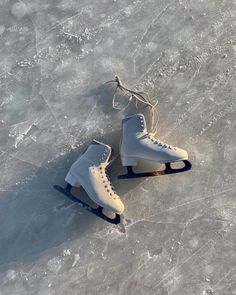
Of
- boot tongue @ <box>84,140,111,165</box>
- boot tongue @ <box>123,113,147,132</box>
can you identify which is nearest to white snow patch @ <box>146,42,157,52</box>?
boot tongue @ <box>123,113,147,132</box>

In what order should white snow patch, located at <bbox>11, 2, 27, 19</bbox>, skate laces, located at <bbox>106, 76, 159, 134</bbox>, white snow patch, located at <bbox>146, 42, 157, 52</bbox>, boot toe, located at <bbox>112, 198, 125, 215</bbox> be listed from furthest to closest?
white snow patch, located at <bbox>11, 2, 27, 19</bbox>, white snow patch, located at <bbox>146, 42, 157, 52</bbox>, skate laces, located at <bbox>106, 76, 159, 134</bbox>, boot toe, located at <bbox>112, 198, 125, 215</bbox>

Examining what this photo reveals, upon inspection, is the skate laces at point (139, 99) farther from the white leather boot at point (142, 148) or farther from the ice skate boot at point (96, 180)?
the ice skate boot at point (96, 180)

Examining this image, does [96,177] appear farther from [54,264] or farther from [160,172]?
[54,264]

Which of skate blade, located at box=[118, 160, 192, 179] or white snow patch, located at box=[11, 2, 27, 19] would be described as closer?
skate blade, located at box=[118, 160, 192, 179]

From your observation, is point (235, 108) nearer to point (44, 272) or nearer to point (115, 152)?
point (115, 152)

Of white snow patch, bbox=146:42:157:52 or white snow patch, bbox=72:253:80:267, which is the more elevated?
white snow patch, bbox=146:42:157:52

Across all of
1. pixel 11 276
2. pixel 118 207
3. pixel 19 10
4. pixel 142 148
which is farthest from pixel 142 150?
pixel 19 10

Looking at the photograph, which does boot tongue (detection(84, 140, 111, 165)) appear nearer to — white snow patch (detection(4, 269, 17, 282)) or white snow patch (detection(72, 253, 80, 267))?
white snow patch (detection(72, 253, 80, 267))

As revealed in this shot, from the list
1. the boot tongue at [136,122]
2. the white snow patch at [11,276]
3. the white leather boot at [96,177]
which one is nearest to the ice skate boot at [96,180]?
the white leather boot at [96,177]
